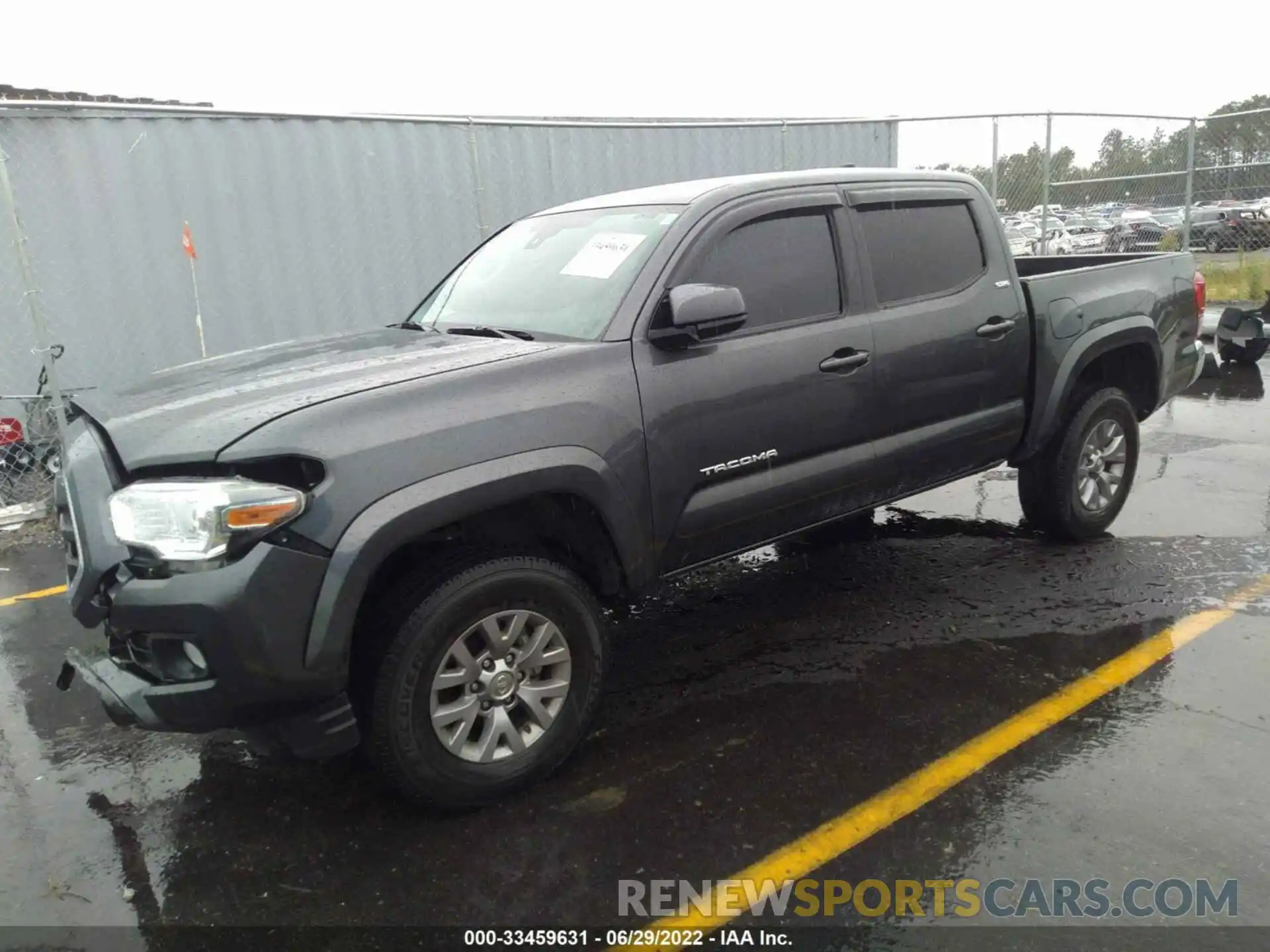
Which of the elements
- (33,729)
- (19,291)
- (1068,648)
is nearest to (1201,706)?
(1068,648)

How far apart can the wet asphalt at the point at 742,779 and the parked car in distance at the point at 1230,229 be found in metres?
10.5

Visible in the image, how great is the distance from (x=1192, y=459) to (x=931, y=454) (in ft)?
11.6

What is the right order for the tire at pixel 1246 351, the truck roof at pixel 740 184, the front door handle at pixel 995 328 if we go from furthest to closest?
the tire at pixel 1246 351 → the front door handle at pixel 995 328 → the truck roof at pixel 740 184

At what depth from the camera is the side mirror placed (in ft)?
10.2

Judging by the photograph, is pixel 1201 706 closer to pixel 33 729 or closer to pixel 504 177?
pixel 33 729

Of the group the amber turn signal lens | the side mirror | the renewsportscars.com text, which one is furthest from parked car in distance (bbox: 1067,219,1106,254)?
the amber turn signal lens

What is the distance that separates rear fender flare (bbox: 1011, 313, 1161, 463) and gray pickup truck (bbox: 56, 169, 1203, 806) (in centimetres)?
2

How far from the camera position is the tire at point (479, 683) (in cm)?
267

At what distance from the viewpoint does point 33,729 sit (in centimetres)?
362

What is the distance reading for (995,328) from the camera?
4.26m

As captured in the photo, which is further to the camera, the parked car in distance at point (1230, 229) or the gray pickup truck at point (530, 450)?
the parked car in distance at point (1230, 229)

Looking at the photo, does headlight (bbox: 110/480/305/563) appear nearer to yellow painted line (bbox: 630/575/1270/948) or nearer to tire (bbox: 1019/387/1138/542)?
yellow painted line (bbox: 630/575/1270/948)

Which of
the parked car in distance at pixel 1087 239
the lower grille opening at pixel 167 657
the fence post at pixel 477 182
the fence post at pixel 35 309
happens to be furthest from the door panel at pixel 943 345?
the parked car in distance at pixel 1087 239

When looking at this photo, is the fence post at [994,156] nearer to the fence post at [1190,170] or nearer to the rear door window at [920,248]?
the fence post at [1190,170]
